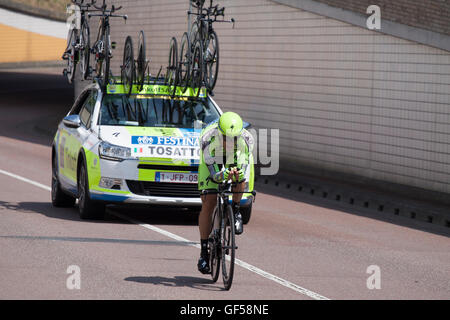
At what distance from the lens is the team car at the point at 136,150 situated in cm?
1264

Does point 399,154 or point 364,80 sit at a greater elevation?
point 364,80

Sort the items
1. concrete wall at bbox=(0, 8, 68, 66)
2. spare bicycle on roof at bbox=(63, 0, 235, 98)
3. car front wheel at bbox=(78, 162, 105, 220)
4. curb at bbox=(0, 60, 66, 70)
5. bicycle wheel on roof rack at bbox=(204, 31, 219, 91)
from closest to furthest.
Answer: car front wheel at bbox=(78, 162, 105, 220) → spare bicycle on roof at bbox=(63, 0, 235, 98) → bicycle wheel on roof rack at bbox=(204, 31, 219, 91) → concrete wall at bbox=(0, 8, 68, 66) → curb at bbox=(0, 60, 66, 70)

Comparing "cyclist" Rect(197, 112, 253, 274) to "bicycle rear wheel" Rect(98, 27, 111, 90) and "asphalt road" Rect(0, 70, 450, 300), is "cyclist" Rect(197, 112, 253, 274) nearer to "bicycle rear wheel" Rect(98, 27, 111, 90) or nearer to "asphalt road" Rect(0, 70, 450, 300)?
"asphalt road" Rect(0, 70, 450, 300)

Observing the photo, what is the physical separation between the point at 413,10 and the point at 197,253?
10.2 metres

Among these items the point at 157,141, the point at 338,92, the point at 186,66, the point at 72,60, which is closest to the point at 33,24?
the point at 338,92

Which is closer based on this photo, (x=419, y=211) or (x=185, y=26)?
(x=419, y=211)

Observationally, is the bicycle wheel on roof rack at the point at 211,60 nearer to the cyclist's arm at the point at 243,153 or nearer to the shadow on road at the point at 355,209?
the shadow on road at the point at 355,209

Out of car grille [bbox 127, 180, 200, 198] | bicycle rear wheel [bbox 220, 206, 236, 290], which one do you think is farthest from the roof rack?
bicycle rear wheel [bbox 220, 206, 236, 290]

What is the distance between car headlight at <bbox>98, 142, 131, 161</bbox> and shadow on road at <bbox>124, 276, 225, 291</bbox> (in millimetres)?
3494

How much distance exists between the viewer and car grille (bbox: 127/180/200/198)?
41.6 feet
